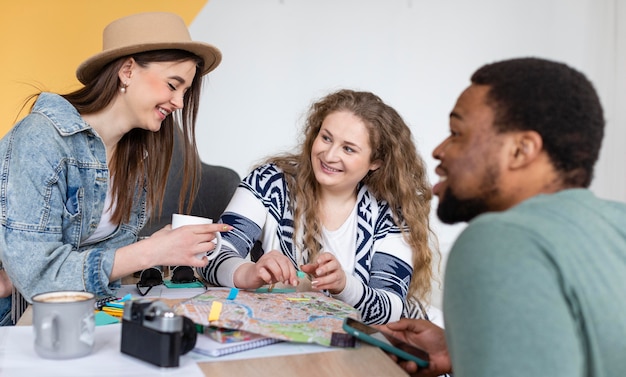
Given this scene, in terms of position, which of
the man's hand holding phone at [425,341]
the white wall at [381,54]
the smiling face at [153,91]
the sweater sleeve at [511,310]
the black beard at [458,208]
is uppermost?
the white wall at [381,54]

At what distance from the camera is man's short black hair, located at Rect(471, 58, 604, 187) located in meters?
0.86

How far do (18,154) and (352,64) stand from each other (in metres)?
3.52

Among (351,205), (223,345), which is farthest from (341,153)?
(223,345)

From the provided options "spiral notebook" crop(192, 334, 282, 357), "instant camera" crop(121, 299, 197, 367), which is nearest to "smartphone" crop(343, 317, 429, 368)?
"spiral notebook" crop(192, 334, 282, 357)

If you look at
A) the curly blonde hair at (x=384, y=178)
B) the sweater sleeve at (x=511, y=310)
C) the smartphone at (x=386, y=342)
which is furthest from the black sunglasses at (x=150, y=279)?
the sweater sleeve at (x=511, y=310)

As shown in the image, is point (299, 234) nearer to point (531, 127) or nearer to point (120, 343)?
point (120, 343)

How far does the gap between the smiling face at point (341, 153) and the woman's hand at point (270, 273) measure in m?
0.46

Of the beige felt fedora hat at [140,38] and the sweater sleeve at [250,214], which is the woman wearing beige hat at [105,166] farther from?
the sweater sleeve at [250,214]

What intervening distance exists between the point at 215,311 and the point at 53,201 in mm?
499

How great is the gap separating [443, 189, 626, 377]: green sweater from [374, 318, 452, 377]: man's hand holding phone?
40 centimetres

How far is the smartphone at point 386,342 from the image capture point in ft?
3.71

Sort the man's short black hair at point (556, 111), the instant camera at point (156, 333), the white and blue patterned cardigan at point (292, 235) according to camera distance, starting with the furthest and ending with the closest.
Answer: the white and blue patterned cardigan at point (292, 235)
the instant camera at point (156, 333)
the man's short black hair at point (556, 111)

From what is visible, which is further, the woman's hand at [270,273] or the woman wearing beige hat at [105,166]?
the woman's hand at [270,273]

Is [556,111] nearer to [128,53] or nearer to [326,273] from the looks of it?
[326,273]
